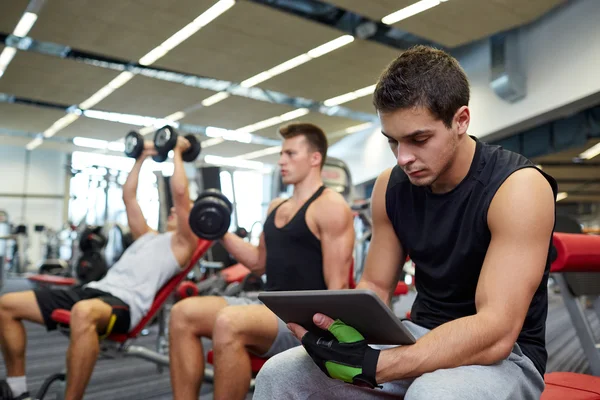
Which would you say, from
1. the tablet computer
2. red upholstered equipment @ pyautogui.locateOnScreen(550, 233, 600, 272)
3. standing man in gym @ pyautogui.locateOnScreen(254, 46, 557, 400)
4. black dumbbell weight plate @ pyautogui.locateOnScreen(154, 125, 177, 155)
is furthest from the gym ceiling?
the tablet computer

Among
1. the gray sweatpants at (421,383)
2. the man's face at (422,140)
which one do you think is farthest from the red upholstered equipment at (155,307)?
the man's face at (422,140)

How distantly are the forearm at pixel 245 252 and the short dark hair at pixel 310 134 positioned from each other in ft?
1.57

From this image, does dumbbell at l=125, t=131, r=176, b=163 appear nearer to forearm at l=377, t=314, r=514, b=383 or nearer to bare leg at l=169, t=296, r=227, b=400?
bare leg at l=169, t=296, r=227, b=400

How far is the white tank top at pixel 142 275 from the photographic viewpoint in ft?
7.76

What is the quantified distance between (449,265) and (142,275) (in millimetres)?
1761

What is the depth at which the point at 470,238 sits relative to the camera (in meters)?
1.02

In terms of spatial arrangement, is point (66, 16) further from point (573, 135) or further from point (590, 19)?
point (573, 135)

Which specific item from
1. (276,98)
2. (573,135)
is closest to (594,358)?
(573,135)

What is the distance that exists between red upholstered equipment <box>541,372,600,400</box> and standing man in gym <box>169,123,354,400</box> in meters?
0.74

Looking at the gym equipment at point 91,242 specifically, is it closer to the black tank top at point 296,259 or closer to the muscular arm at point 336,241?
the black tank top at point 296,259

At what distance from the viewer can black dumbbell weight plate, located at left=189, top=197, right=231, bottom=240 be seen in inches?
83.7

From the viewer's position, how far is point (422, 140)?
3.28 feet

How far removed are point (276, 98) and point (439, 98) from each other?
7.83m

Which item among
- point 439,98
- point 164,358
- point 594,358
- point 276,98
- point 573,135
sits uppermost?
point 276,98
